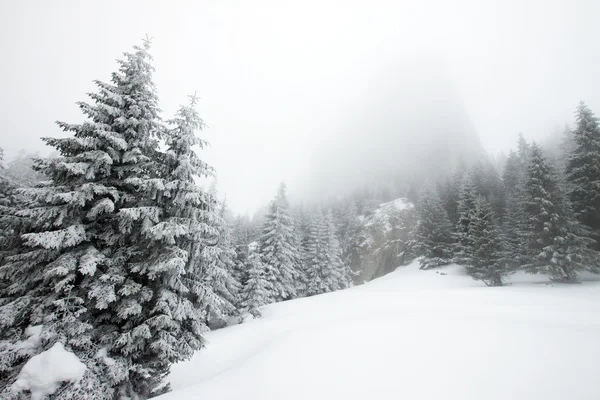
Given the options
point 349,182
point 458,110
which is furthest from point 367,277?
point 458,110

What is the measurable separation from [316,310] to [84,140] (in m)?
15.2

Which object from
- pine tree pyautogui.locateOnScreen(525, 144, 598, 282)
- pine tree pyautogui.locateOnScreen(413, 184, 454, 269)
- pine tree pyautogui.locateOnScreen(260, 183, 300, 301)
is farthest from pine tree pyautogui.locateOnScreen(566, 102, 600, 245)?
pine tree pyautogui.locateOnScreen(260, 183, 300, 301)

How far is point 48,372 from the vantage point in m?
5.70

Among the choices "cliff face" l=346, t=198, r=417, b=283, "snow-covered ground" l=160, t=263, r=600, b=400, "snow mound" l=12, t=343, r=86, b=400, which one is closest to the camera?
"snow-covered ground" l=160, t=263, r=600, b=400

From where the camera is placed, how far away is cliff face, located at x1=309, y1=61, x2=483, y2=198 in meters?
95.4

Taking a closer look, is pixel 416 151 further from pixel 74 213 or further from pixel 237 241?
→ pixel 74 213

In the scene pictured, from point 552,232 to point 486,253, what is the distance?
4.92 metres

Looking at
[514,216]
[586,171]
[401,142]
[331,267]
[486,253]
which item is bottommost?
[331,267]

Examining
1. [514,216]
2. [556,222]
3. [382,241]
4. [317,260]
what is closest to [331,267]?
[317,260]

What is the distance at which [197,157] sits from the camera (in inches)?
364

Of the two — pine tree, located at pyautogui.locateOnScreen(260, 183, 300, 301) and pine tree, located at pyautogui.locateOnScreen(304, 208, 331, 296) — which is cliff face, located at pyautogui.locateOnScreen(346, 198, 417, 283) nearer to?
pine tree, located at pyautogui.locateOnScreen(304, 208, 331, 296)

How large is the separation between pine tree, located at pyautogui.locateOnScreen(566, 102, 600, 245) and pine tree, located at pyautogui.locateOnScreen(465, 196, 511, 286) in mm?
5567

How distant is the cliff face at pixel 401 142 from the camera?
9538 cm

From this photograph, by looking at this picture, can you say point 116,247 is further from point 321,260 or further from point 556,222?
point 556,222
